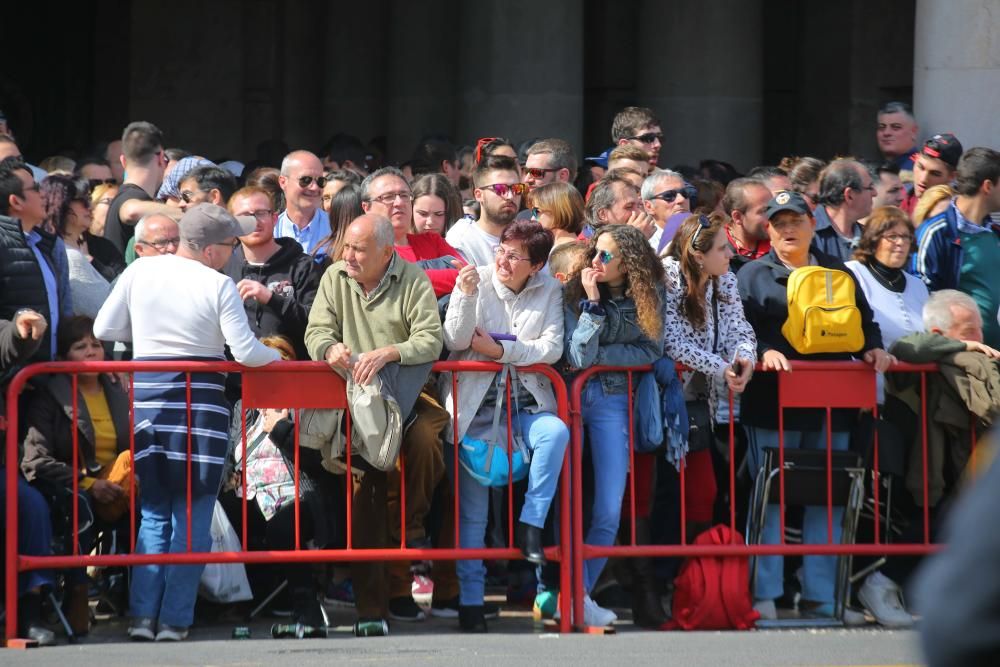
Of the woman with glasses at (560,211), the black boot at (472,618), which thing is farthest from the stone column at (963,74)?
the black boot at (472,618)

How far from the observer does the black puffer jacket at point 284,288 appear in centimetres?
781

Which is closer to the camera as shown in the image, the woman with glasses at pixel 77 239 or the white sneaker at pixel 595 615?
the white sneaker at pixel 595 615

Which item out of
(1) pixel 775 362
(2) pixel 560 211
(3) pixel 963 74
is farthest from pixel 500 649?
(3) pixel 963 74

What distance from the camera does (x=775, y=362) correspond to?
7.66 metres

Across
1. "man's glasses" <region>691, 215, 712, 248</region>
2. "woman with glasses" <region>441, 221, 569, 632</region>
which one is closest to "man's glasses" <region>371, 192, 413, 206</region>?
"woman with glasses" <region>441, 221, 569, 632</region>

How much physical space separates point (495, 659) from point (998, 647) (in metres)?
5.19

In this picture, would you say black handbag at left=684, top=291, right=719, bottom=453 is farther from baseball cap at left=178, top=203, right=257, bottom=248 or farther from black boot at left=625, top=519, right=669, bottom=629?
baseball cap at left=178, top=203, right=257, bottom=248

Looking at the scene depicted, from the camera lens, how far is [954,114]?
12.0 meters

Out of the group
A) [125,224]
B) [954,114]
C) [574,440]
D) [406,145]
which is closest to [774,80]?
[406,145]

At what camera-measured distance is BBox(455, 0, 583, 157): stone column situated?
17.3 metres

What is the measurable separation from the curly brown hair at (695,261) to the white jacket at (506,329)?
2.15 ft

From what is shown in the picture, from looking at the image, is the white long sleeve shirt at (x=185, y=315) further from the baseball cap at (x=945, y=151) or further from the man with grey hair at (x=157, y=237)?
the baseball cap at (x=945, y=151)

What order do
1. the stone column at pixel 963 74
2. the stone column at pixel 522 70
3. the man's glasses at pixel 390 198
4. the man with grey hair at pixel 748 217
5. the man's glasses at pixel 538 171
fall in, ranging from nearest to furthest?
1. the man's glasses at pixel 390 198
2. the man with grey hair at pixel 748 217
3. the man's glasses at pixel 538 171
4. the stone column at pixel 963 74
5. the stone column at pixel 522 70

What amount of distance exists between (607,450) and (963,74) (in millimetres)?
5913
